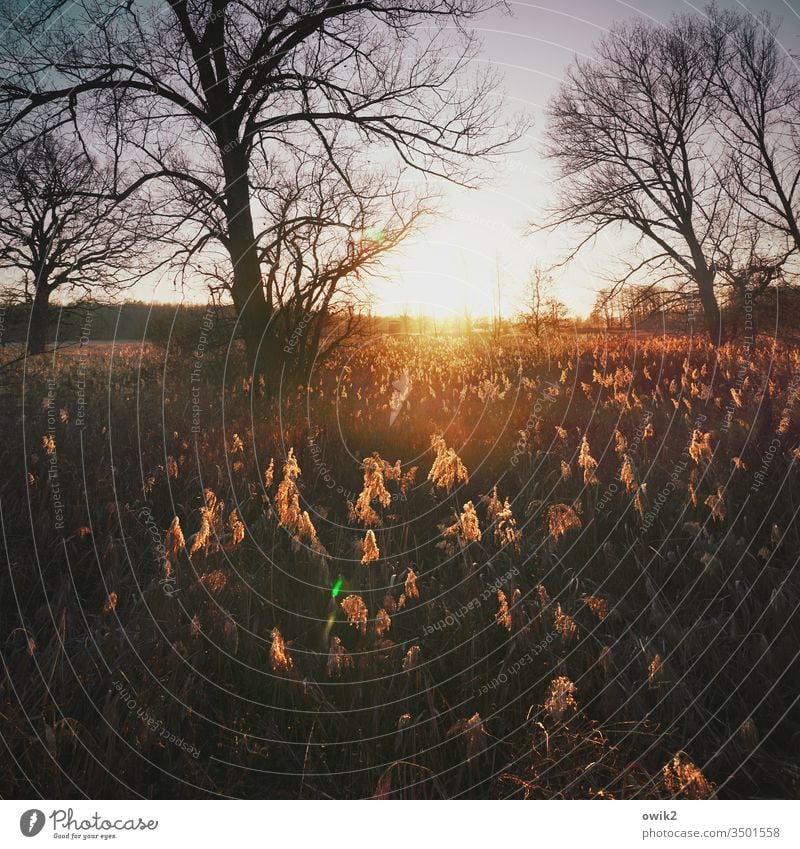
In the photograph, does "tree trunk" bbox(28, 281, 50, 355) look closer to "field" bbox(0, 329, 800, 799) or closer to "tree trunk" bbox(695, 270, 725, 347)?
"field" bbox(0, 329, 800, 799)

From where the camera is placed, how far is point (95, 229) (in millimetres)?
7523

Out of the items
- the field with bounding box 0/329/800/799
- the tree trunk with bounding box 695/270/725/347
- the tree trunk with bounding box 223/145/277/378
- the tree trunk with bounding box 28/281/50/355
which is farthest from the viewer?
the tree trunk with bounding box 695/270/725/347

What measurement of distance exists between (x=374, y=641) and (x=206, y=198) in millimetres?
8366

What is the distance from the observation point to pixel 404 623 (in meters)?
3.37

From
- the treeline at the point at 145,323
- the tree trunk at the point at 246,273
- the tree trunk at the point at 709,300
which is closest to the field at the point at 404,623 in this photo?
the treeline at the point at 145,323

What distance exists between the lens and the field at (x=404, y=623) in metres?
2.37

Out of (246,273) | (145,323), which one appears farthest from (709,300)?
(145,323)

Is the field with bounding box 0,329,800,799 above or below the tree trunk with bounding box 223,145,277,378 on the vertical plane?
below

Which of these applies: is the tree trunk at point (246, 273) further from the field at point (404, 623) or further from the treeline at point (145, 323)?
the field at point (404, 623)

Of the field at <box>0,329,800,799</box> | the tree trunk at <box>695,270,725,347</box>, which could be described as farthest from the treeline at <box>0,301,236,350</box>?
the tree trunk at <box>695,270,725,347</box>

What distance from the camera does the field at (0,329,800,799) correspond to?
2.37 m

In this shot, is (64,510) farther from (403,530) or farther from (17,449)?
(403,530)

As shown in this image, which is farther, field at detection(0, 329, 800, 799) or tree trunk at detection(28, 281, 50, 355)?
tree trunk at detection(28, 281, 50, 355)
